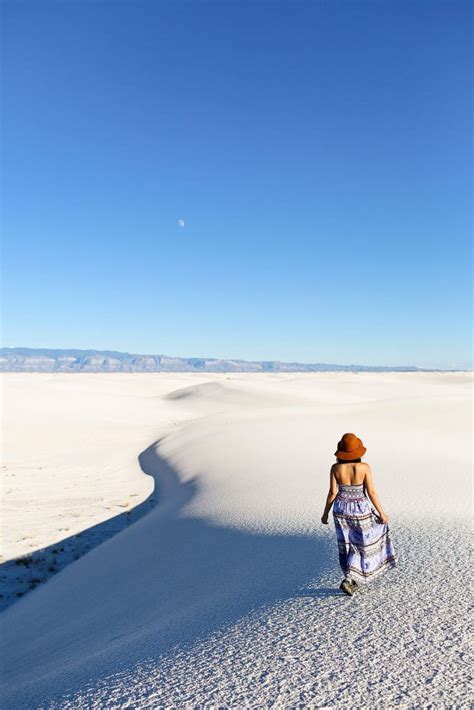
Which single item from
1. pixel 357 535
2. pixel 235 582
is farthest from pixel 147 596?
pixel 357 535

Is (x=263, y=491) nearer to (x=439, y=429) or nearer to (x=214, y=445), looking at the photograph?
(x=214, y=445)

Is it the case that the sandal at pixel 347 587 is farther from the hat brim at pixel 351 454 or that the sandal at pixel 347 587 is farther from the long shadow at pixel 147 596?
the hat brim at pixel 351 454

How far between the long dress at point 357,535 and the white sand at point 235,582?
0.72 feet

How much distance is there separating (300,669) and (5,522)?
33.8 ft

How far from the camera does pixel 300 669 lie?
10.8 feet

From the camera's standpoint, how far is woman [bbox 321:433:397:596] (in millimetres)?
4508

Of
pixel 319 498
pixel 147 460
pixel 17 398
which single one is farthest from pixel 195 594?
pixel 17 398

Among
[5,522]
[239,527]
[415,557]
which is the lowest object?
[5,522]

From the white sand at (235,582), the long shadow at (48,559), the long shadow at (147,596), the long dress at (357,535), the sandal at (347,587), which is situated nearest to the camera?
the white sand at (235,582)

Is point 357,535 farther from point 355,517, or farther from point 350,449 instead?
point 350,449

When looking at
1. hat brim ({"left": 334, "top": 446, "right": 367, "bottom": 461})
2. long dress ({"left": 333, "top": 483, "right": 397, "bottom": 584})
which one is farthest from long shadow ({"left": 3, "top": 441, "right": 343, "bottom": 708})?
hat brim ({"left": 334, "top": 446, "right": 367, "bottom": 461})

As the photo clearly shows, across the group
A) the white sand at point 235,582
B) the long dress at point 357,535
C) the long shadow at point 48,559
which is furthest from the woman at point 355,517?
the long shadow at point 48,559

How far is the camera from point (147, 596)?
6.14 m

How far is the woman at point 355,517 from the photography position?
4508 millimetres
